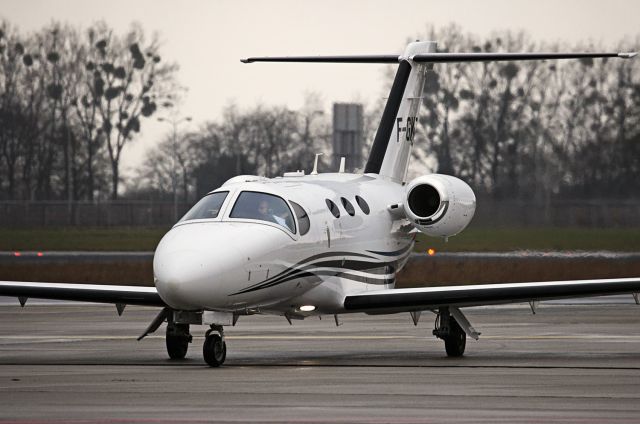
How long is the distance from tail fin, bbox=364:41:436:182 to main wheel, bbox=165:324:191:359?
17.9ft

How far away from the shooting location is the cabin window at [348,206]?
18.9 m

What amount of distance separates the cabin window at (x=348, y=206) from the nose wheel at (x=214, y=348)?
3.27 m

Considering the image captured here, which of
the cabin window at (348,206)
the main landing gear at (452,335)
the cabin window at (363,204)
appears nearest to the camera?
the main landing gear at (452,335)

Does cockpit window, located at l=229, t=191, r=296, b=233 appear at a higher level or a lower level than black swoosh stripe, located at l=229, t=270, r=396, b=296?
higher

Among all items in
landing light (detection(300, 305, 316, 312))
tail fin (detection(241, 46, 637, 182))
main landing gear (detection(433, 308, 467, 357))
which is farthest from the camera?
tail fin (detection(241, 46, 637, 182))

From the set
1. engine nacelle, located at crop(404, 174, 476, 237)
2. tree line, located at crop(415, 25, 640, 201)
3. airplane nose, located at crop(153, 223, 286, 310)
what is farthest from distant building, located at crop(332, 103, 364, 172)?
airplane nose, located at crop(153, 223, 286, 310)

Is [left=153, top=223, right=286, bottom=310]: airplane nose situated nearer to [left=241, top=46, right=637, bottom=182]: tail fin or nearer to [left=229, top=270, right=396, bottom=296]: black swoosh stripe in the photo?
[left=229, top=270, right=396, bottom=296]: black swoosh stripe

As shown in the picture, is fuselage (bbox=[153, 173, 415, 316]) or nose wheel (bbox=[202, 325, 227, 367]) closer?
fuselage (bbox=[153, 173, 415, 316])

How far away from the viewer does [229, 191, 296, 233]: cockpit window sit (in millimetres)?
16500

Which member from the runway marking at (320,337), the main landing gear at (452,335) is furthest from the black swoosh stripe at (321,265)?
the main landing gear at (452,335)

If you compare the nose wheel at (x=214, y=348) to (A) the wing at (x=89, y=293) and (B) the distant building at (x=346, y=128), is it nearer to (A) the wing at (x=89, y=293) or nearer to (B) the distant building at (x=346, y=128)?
(A) the wing at (x=89, y=293)

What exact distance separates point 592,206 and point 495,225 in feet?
17.2

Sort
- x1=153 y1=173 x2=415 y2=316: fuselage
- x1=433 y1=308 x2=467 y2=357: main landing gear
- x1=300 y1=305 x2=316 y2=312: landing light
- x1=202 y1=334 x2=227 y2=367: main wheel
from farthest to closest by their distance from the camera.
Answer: x1=433 y1=308 x2=467 y2=357: main landing gear
x1=300 y1=305 x2=316 y2=312: landing light
x1=202 y1=334 x2=227 y2=367: main wheel
x1=153 y1=173 x2=415 y2=316: fuselage

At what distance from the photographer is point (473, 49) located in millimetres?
64062
